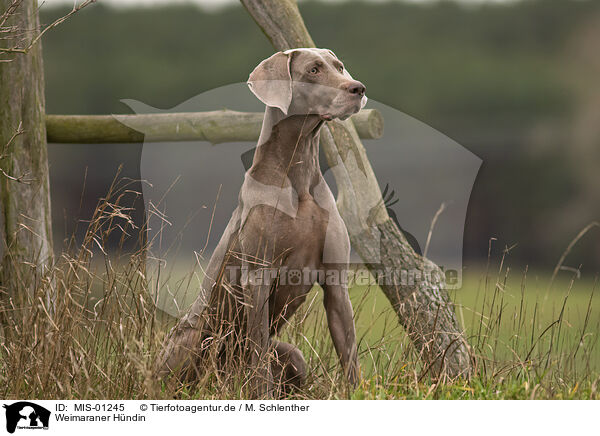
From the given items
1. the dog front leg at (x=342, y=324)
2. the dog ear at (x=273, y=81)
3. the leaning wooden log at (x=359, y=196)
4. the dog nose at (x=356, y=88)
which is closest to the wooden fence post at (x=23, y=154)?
the leaning wooden log at (x=359, y=196)

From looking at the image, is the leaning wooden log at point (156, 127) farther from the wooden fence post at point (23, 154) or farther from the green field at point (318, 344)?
the green field at point (318, 344)

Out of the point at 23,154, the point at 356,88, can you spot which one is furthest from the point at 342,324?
the point at 23,154

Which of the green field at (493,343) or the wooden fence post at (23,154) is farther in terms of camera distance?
the wooden fence post at (23,154)

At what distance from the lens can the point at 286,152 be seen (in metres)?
2.91

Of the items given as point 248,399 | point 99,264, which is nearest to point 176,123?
point 99,264

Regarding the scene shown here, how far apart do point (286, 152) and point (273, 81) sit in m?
0.30

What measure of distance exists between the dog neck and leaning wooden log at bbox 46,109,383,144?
1.11 metres

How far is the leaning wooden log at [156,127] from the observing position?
159 inches

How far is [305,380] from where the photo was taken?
3.02 metres

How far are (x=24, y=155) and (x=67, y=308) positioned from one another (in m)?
1.46

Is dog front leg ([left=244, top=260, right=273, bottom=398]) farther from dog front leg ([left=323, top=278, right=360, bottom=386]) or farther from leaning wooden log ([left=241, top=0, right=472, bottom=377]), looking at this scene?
leaning wooden log ([left=241, top=0, right=472, bottom=377])

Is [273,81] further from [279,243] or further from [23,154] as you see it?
[23,154]
